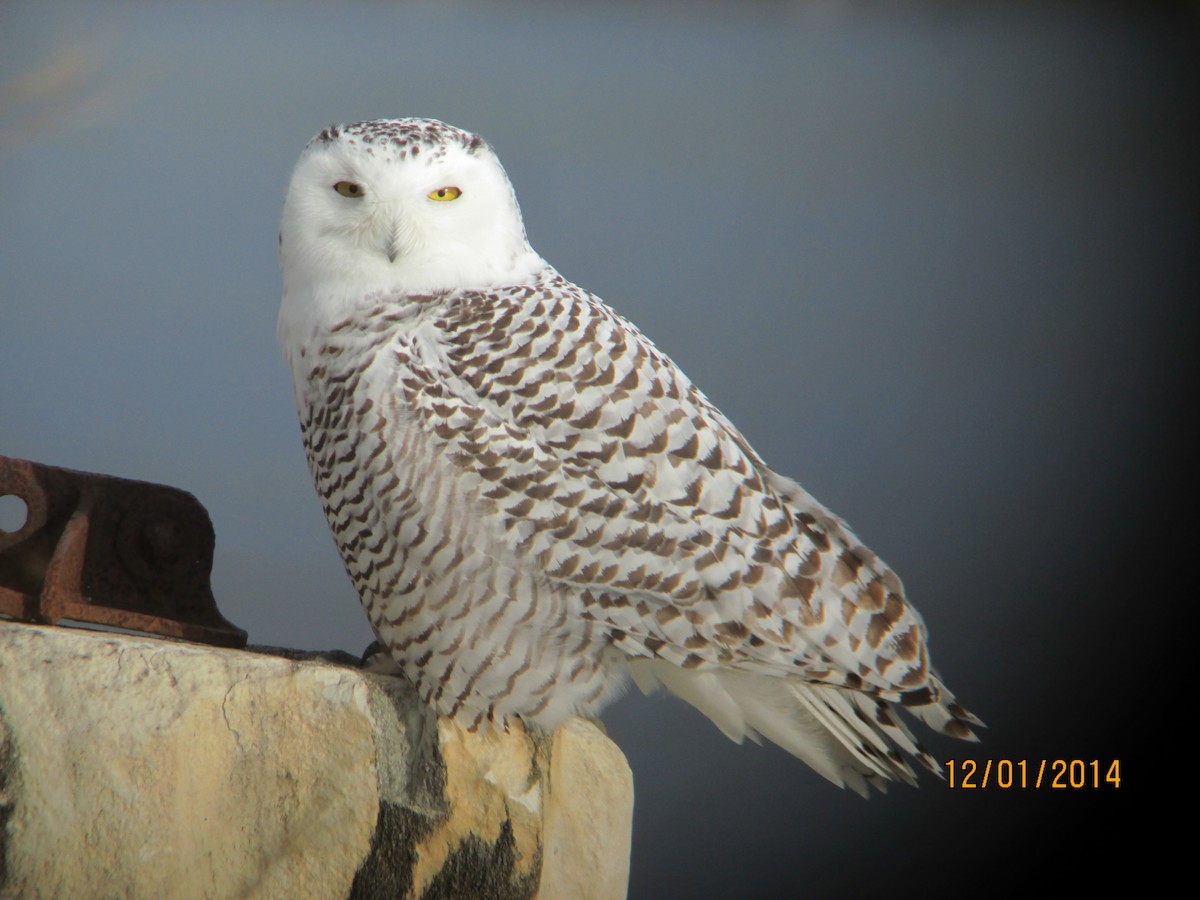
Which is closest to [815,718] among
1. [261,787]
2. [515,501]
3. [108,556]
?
[515,501]

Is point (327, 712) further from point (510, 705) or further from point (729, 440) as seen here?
point (729, 440)

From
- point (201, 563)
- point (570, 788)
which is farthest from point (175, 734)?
point (570, 788)

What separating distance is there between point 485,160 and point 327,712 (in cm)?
69

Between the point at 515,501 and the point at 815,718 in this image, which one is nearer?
the point at 515,501

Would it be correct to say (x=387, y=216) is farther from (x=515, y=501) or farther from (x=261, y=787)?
(x=261, y=787)

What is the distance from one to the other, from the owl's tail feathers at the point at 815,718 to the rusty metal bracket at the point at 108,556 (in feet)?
1.90

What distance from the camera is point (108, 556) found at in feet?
4.86

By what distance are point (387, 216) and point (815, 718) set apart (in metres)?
0.81

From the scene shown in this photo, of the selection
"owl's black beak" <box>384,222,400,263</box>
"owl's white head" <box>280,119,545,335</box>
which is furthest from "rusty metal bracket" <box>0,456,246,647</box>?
"owl's black beak" <box>384,222,400,263</box>

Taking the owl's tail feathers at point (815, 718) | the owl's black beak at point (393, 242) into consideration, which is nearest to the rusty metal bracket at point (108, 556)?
the owl's black beak at point (393, 242)

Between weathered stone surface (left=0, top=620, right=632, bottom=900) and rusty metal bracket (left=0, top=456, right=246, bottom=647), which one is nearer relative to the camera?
weathered stone surface (left=0, top=620, right=632, bottom=900)

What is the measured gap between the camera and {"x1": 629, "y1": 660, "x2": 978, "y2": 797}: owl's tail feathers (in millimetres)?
1456

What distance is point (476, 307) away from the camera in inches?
57.2

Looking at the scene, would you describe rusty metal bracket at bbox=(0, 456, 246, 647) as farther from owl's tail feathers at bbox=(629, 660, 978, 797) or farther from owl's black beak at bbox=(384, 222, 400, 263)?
owl's tail feathers at bbox=(629, 660, 978, 797)
